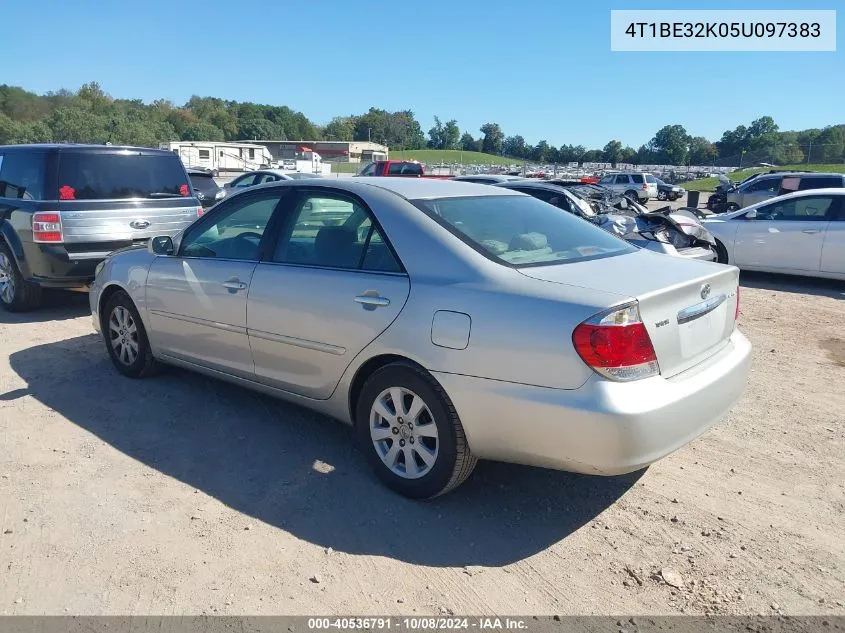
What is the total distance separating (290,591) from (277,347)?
1.61 m

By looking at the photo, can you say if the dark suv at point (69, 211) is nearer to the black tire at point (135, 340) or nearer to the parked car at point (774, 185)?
the black tire at point (135, 340)

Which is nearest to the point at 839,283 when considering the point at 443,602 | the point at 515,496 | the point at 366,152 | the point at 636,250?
the point at 636,250

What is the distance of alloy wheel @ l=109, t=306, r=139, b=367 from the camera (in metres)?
5.29

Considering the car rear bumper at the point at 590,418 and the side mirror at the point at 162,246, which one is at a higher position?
the side mirror at the point at 162,246

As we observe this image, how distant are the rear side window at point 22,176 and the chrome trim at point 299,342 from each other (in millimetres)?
4495

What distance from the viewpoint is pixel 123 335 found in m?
5.39

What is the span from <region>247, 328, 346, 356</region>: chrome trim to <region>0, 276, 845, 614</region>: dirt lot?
0.69 m

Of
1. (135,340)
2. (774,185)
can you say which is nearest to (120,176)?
(135,340)

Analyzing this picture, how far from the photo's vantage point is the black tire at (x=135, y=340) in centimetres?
521

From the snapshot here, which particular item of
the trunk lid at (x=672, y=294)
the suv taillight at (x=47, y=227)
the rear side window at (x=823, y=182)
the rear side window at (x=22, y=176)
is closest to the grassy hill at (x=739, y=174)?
the rear side window at (x=823, y=182)

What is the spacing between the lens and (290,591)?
284cm

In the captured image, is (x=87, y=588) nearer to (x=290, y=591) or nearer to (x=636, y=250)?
(x=290, y=591)

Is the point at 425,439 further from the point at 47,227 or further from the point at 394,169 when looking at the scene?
the point at 394,169

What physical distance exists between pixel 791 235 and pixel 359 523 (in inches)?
362
